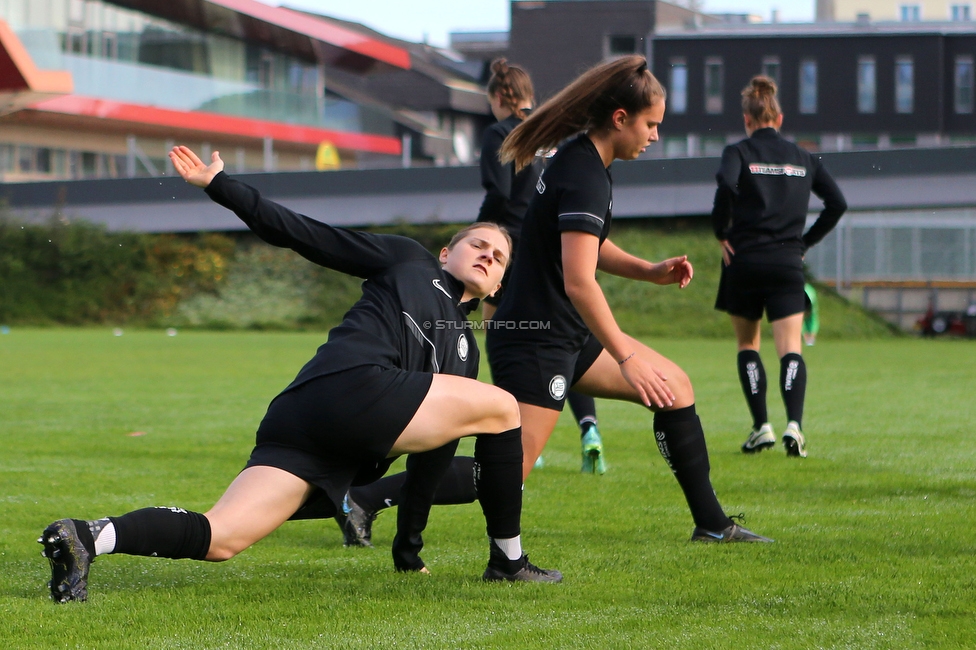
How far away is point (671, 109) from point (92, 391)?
45693 millimetres

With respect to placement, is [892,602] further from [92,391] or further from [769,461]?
[92,391]

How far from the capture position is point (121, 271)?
2953 centimetres

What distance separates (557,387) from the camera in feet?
14.5

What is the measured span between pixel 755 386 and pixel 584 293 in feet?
11.9

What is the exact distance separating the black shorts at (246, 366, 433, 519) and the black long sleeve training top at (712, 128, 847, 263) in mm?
4052

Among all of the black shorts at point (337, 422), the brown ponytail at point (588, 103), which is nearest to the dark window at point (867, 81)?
the brown ponytail at point (588, 103)

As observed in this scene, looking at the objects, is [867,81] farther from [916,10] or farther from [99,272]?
[99,272]

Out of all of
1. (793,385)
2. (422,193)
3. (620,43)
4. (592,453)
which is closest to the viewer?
(592,453)

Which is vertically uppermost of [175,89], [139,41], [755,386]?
[139,41]

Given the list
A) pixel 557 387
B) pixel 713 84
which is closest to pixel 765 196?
pixel 557 387

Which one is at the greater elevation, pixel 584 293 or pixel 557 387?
pixel 584 293

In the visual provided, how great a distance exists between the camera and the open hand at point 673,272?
4.63m

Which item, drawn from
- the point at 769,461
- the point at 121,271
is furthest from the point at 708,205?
the point at 769,461

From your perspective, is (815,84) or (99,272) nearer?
(99,272)
